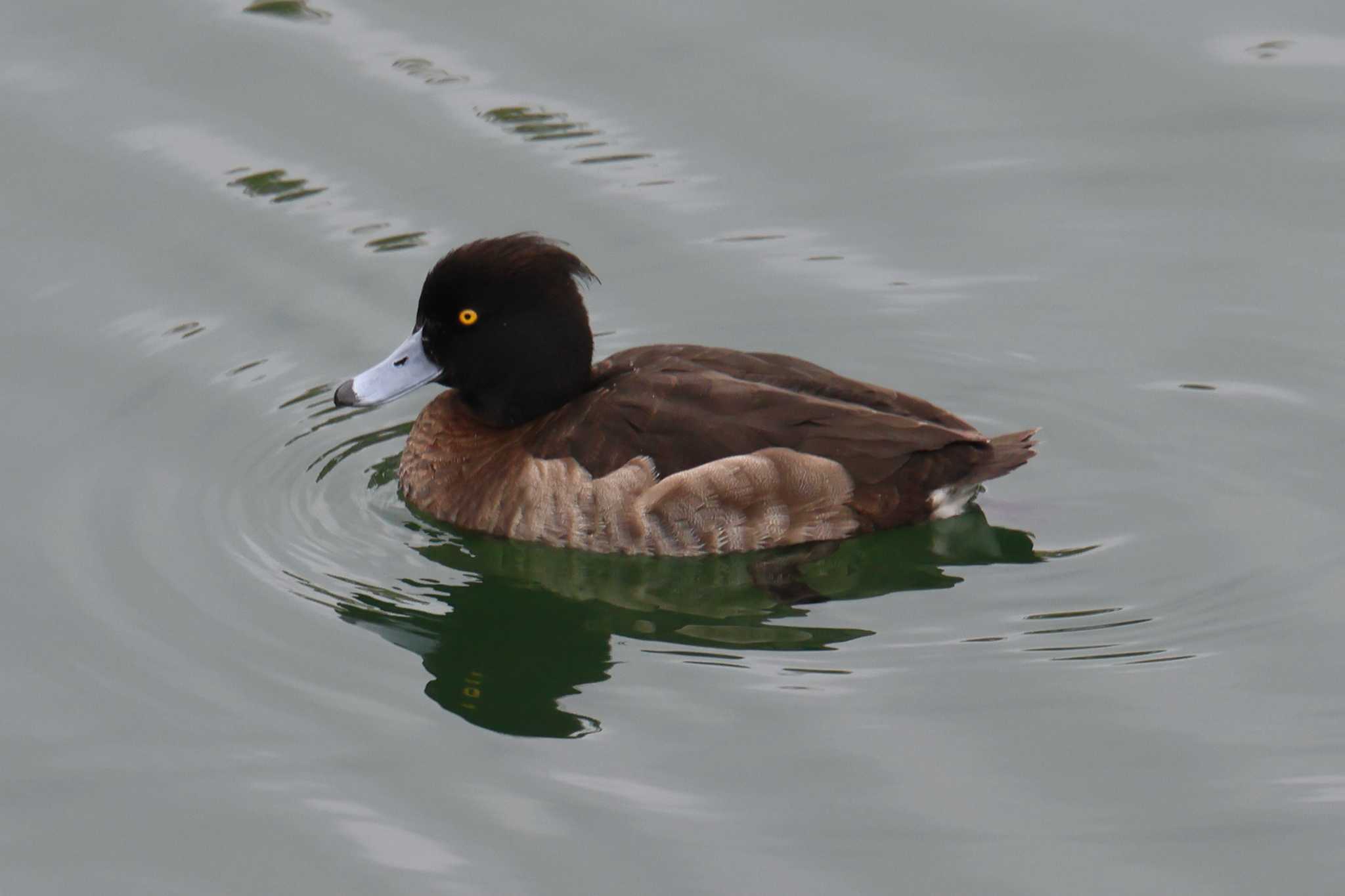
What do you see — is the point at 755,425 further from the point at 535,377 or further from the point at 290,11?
the point at 290,11

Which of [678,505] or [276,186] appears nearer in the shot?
[678,505]

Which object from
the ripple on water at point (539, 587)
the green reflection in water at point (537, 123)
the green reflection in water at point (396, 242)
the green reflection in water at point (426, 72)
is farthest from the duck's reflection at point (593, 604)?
the green reflection in water at point (426, 72)

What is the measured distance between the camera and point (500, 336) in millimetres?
9297

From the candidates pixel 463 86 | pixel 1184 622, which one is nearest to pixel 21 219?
pixel 463 86

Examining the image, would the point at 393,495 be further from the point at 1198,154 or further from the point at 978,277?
the point at 1198,154

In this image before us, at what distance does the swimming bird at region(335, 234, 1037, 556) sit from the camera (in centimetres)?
892

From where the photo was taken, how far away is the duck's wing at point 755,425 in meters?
8.91

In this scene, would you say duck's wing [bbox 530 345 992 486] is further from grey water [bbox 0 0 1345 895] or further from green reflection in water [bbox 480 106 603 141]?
green reflection in water [bbox 480 106 603 141]

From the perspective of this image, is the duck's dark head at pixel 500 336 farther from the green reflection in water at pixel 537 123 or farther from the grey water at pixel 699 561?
the green reflection in water at pixel 537 123

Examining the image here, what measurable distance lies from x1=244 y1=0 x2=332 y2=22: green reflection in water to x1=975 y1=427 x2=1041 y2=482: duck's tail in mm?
5315

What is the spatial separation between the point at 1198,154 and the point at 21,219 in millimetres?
5903

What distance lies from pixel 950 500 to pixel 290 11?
5.45 metres

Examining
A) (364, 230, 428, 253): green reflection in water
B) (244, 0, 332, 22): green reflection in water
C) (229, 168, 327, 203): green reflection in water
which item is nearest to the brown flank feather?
(364, 230, 428, 253): green reflection in water

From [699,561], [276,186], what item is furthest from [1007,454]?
[276,186]
